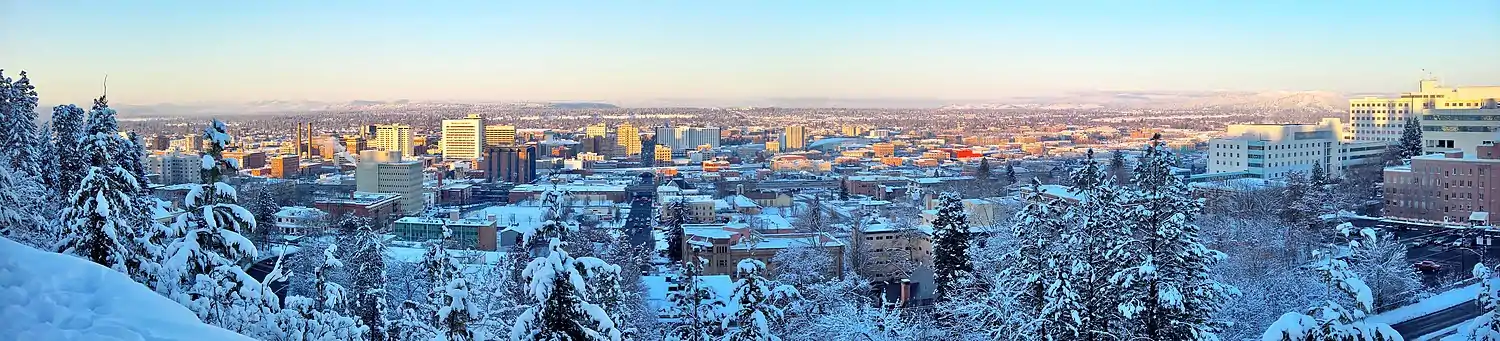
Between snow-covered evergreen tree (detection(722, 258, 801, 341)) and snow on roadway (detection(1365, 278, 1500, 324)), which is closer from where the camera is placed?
snow-covered evergreen tree (detection(722, 258, 801, 341))

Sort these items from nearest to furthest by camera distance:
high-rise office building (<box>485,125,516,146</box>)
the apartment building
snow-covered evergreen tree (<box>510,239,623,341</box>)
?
1. snow-covered evergreen tree (<box>510,239,623,341</box>)
2. the apartment building
3. high-rise office building (<box>485,125,516,146</box>)

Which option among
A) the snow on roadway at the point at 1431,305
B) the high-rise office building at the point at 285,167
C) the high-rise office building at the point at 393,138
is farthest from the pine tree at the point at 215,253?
the high-rise office building at the point at 393,138

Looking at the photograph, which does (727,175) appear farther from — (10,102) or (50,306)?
(50,306)

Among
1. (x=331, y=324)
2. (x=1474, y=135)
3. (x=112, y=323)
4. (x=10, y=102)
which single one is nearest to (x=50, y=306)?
(x=112, y=323)

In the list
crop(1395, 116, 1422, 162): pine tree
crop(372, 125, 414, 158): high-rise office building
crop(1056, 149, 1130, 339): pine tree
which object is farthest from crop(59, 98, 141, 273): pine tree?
crop(372, 125, 414, 158): high-rise office building

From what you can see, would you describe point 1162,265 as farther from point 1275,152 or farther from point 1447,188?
point 1275,152

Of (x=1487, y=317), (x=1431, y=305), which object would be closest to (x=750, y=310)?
(x=1487, y=317)

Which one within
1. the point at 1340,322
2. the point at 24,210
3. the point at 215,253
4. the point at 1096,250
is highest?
the point at 24,210

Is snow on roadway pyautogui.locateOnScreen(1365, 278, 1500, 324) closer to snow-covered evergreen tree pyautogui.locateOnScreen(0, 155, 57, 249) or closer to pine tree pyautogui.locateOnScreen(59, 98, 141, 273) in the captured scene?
pine tree pyautogui.locateOnScreen(59, 98, 141, 273)
